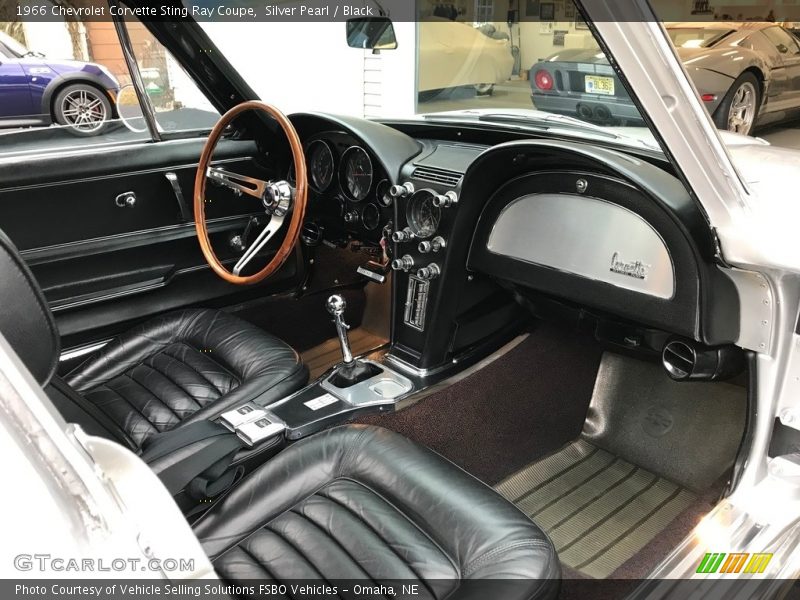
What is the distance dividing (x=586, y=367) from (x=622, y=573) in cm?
90

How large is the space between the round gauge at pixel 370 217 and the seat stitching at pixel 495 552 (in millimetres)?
1406

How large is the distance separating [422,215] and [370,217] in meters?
0.31

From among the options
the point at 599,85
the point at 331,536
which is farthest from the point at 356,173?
the point at 331,536

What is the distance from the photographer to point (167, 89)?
8.21 ft

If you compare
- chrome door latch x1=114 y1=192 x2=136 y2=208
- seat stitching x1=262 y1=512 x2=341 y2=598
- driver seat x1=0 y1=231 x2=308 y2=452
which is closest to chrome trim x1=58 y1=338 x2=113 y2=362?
driver seat x1=0 y1=231 x2=308 y2=452

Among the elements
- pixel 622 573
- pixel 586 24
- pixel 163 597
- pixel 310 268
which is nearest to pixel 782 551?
pixel 622 573

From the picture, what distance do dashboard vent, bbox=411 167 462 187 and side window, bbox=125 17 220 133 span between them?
0.93m

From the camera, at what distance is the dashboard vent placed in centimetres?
205

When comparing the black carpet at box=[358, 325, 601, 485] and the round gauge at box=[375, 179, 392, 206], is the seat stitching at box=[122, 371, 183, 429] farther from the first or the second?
the round gauge at box=[375, 179, 392, 206]

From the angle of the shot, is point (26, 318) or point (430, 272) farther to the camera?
point (430, 272)

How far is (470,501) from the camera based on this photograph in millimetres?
1396

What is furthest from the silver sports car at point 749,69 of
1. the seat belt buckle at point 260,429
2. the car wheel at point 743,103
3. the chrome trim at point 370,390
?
the seat belt buckle at point 260,429

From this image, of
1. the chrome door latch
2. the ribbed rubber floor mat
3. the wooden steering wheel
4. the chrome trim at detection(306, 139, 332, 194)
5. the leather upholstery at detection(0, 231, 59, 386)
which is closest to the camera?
the leather upholstery at detection(0, 231, 59, 386)

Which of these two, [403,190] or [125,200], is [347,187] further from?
[125,200]
